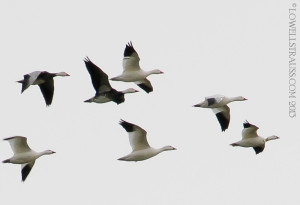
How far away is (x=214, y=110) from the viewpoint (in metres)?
42.7

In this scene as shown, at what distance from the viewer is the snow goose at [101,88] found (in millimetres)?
40438

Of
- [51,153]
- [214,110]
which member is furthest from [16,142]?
[214,110]

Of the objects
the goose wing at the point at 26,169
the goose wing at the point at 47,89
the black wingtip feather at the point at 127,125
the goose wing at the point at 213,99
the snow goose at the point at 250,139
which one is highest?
the goose wing at the point at 47,89

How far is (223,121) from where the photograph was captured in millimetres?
42719

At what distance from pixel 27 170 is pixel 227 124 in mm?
4682

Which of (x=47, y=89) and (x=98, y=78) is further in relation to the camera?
(x=47, y=89)

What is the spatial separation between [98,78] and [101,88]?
31 cm

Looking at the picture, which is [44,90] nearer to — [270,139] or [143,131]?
[143,131]

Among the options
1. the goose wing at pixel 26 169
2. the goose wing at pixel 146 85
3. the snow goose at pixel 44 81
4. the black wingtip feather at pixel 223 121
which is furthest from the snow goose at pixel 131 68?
the goose wing at pixel 26 169

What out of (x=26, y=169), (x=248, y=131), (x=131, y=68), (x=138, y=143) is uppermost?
(x=131, y=68)

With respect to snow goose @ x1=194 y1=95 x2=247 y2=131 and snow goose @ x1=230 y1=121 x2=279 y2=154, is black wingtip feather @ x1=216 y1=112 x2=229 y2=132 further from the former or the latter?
snow goose @ x1=230 y1=121 x2=279 y2=154

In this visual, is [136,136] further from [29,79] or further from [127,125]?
[29,79]

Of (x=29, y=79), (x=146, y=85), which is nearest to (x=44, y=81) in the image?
(x=29, y=79)

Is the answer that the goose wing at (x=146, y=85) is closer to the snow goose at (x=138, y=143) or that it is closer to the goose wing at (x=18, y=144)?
the snow goose at (x=138, y=143)
